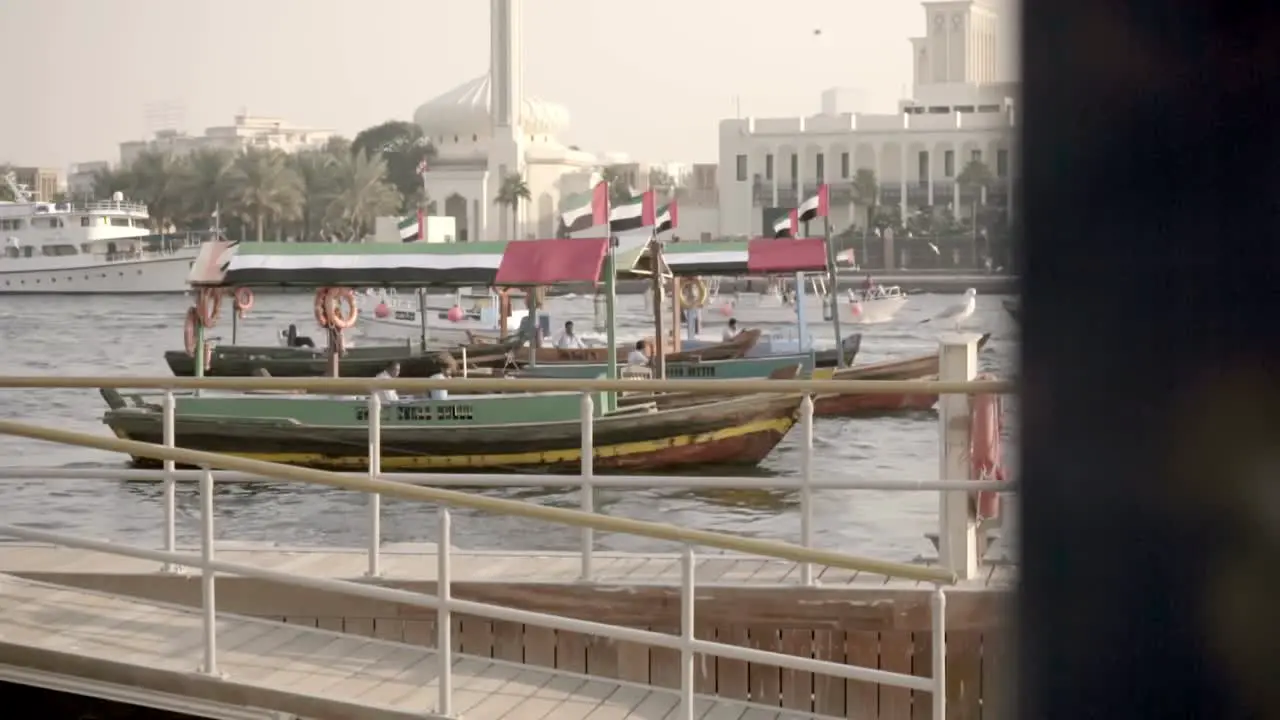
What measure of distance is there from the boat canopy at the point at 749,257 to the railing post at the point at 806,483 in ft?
58.8

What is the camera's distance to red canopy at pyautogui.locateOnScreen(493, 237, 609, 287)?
56.3 ft

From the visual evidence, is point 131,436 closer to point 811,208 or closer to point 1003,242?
point 811,208

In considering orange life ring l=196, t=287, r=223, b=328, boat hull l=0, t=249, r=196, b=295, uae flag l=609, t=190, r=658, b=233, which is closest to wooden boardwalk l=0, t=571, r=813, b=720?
orange life ring l=196, t=287, r=223, b=328

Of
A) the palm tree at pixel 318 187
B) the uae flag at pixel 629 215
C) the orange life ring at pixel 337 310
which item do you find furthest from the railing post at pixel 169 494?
the palm tree at pixel 318 187

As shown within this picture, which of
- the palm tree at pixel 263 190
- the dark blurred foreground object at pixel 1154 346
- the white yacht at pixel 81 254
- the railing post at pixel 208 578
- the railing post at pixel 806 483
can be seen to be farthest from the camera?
the palm tree at pixel 263 190

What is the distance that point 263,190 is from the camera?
9181 cm

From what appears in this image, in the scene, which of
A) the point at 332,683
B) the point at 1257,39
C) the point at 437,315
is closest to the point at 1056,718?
the point at 1257,39

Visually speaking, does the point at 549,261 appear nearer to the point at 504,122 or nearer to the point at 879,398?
the point at 879,398

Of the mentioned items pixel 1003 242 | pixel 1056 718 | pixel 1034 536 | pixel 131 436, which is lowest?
pixel 131 436

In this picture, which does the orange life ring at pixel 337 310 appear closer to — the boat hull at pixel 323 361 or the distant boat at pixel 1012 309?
the boat hull at pixel 323 361

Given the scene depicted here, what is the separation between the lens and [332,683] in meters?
4.98

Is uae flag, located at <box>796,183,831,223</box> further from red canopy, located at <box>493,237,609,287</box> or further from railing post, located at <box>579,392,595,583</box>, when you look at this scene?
railing post, located at <box>579,392,595,583</box>

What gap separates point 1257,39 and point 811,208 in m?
24.2

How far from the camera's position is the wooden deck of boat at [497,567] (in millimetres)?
5699
